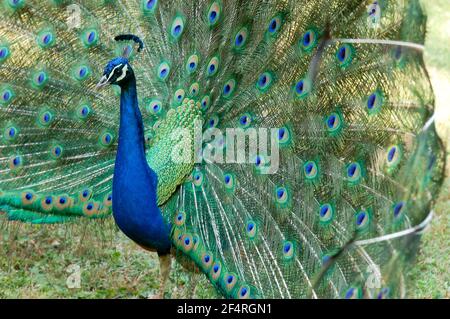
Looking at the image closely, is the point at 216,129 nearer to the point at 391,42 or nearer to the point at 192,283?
the point at 192,283

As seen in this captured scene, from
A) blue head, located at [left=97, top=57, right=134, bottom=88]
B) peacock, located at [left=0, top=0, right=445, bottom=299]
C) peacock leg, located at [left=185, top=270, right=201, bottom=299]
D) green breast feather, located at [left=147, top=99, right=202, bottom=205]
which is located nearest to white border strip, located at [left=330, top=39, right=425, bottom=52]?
peacock, located at [left=0, top=0, right=445, bottom=299]

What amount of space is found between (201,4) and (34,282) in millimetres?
1790

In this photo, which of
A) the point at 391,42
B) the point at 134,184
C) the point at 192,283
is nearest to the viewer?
the point at 391,42

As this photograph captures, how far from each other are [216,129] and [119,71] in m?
0.47

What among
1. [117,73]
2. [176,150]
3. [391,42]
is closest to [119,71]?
[117,73]

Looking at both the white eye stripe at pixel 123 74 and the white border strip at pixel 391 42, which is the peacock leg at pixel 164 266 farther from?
the white border strip at pixel 391 42

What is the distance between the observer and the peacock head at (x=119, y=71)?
296cm

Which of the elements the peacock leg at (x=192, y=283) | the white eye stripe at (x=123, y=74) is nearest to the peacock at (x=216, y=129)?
the white eye stripe at (x=123, y=74)

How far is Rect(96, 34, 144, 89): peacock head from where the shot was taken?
2.96m

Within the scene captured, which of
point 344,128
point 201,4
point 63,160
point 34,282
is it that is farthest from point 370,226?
point 34,282

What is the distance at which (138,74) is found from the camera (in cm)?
329

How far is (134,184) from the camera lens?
3137 mm

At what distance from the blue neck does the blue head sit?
0.10ft
